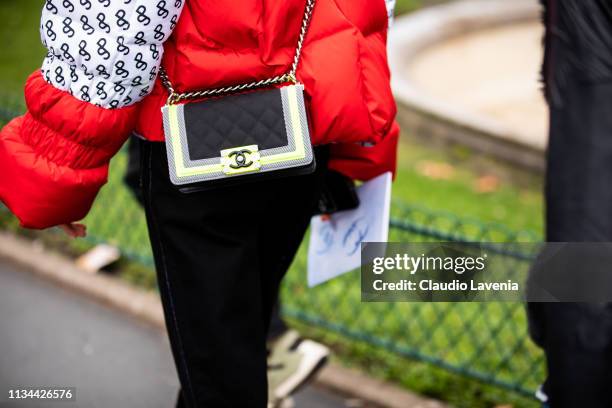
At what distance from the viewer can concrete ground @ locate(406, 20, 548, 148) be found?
7.12m

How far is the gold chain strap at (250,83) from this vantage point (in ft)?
6.00

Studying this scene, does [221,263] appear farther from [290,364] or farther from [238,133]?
[290,364]

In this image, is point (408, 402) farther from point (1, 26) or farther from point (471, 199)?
point (1, 26)

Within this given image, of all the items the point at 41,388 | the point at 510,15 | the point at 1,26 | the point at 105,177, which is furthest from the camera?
the point at 510,15

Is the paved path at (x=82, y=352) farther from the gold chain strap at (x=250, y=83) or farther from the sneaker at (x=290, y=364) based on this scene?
the gold chain strap at (x=250, y=83)

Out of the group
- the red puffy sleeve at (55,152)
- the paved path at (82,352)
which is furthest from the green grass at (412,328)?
the red puffy sleeve at (55,152)

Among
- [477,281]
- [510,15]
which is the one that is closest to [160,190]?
[477,281]

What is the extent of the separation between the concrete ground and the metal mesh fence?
9.58 ft

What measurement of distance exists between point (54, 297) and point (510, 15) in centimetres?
672

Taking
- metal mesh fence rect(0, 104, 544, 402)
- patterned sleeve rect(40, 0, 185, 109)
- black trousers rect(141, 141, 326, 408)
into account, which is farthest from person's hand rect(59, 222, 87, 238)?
metal mesh fence rect(0, 104, 544, 402)

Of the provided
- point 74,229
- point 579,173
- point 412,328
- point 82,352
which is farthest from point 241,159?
point 412,328

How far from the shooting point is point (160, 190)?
1.89 metres

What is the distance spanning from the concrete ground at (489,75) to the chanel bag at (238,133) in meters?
4.86

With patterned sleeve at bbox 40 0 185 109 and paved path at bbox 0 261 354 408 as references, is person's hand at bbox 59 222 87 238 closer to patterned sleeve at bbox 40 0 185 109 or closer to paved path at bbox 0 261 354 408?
patterned sleeve at bbox 40 0 185 109
